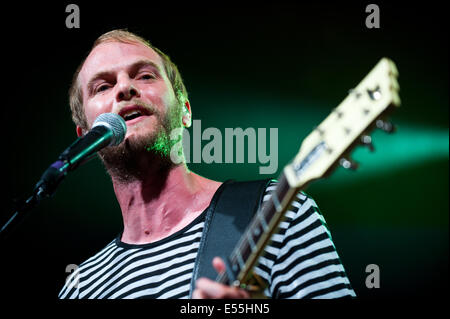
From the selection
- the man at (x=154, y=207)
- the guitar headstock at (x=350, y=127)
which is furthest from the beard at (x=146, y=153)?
the guitar headstock at (x=350, y=127)

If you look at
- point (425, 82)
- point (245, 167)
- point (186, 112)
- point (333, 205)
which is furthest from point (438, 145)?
point (186, 112)

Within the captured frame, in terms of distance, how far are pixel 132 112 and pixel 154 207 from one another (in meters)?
0.48

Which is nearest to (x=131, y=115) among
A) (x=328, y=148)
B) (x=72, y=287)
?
(x=72, y=287)

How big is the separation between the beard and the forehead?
32cm

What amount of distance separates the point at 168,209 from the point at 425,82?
7.88ft

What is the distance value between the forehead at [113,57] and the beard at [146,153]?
32 cm

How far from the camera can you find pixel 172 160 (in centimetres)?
204

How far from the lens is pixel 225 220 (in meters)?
1.66

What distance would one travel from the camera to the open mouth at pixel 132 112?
188cm

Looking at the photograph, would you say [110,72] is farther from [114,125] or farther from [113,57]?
[114,125]

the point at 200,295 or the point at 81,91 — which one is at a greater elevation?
the point at 81,91

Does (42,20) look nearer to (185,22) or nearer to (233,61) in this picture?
(185,22)

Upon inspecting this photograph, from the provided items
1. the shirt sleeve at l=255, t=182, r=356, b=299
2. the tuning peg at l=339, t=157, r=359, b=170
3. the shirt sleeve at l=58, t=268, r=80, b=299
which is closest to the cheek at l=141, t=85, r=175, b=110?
the shirt sleeve at l=255, t=182, r=356, b=299
